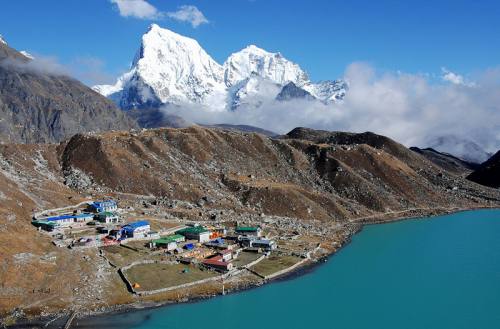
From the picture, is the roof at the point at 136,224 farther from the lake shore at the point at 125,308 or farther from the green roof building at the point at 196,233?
the lake shore at the point at 125,308

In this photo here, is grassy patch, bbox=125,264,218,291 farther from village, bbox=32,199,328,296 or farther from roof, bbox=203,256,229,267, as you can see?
roof, bbox=203,256,229,267

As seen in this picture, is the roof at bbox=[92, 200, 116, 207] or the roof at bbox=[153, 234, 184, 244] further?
the roof at bbox=[92, 200, 116, 207]

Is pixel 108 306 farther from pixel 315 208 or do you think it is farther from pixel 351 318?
pixel 315 208

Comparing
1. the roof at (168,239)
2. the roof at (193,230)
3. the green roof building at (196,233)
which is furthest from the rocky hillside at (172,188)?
the green roof building at (196,233)

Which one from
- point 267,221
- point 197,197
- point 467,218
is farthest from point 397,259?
point 467,218

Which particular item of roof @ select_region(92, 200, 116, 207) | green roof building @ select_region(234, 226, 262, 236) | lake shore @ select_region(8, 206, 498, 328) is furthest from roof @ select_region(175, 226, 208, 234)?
lake shore @ select_region(8, 206, 498, 328)
